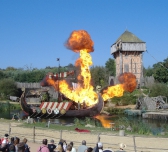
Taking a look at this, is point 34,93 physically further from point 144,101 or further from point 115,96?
point 144,101

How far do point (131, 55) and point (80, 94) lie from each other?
93.1 feet

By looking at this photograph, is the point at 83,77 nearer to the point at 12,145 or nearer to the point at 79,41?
the point at 79,41

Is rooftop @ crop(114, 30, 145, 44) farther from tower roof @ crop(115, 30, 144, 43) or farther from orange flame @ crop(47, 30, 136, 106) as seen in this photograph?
orange flame @ crop(47, 30, 136, 106)

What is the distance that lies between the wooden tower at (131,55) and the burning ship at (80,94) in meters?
19.1

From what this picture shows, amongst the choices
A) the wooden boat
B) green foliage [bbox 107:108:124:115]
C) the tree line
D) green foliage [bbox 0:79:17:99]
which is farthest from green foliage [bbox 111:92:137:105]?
green foliage [bbox 0:79:17:99]

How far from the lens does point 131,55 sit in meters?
65.7

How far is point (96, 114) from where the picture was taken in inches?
1454

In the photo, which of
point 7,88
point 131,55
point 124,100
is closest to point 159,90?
point 124,100

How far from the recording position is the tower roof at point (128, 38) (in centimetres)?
6606

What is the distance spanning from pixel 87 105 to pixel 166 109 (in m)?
11.4

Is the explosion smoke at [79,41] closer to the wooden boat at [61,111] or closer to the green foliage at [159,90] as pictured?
the wooden boat at [61,111]

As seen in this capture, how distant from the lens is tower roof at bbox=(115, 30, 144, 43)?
217 ft

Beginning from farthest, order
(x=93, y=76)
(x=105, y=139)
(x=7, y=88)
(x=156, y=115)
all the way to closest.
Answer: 1. (x=93, y=76)
2. (x=7, y=88)
3. (x=156, y=115)
4. (x=105, y=139)

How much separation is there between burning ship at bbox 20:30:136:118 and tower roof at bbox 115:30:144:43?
22.1 meters
